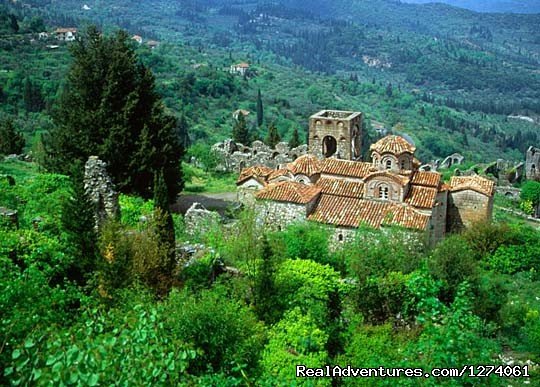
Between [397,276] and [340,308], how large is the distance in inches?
74.2

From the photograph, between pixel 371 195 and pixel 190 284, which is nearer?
pixel 190 284

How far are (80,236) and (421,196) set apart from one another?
15.3 meters

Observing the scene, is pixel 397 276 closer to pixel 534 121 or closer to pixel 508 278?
pixel 508 278

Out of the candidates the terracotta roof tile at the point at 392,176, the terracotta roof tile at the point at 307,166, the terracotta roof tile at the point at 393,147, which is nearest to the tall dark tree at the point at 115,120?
the terracotta roof tile at the point at 307,166

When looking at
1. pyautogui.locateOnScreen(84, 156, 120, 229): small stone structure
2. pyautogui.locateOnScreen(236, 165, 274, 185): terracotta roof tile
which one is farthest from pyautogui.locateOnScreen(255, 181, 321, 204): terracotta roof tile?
pyautogui.locateOnScreen(84, 156, 120, 229): small stone structure

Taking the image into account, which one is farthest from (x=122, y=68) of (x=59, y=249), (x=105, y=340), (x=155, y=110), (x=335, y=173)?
(x=105, y=340)

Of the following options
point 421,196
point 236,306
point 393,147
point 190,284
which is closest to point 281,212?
point 393,147

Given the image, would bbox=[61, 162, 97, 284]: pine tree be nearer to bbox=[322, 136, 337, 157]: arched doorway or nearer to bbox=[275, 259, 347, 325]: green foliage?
bbox=[275, 259, 347, 325]: green foliage

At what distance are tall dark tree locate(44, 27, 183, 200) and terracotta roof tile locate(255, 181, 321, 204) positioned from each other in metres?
4.05

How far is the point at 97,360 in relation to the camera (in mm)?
6801

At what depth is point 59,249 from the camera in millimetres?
14641

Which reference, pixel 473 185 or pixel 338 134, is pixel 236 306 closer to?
pixel 473 185

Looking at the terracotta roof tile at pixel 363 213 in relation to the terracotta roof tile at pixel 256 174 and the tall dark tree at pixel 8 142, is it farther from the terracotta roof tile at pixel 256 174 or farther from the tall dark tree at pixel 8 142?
the tall dark tree at pixel 8 142

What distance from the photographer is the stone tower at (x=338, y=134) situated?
105 ft
